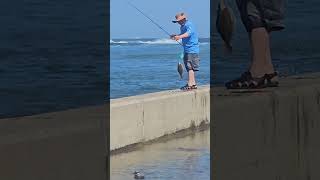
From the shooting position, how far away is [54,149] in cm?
418

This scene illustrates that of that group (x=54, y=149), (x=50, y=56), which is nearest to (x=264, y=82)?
(x=54, y=149)

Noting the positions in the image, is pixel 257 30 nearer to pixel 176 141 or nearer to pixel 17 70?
pixel 176 141

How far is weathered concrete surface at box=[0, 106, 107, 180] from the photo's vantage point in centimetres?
399

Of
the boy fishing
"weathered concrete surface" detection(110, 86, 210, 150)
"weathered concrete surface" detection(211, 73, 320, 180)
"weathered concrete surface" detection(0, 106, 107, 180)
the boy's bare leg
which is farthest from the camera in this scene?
the boy fishing

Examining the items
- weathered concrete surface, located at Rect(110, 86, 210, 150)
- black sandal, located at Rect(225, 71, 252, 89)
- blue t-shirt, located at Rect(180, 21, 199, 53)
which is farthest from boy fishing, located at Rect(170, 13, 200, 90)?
black sandal, located at Rect(225, 71, 252, 89)

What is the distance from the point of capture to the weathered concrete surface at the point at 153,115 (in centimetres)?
780

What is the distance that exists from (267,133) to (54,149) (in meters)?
2.01

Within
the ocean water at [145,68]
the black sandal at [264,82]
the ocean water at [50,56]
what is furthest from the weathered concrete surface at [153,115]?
the ocean water at [50,56]

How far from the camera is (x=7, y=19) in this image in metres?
61.5

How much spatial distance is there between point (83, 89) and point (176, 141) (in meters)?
19.8

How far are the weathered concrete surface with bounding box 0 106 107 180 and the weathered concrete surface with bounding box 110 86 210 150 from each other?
2937mm

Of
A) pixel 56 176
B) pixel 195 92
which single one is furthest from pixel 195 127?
pixel 56 176

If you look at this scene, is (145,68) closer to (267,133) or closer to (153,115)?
(153,115)

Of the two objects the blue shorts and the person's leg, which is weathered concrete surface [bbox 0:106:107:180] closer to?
the person's leg
